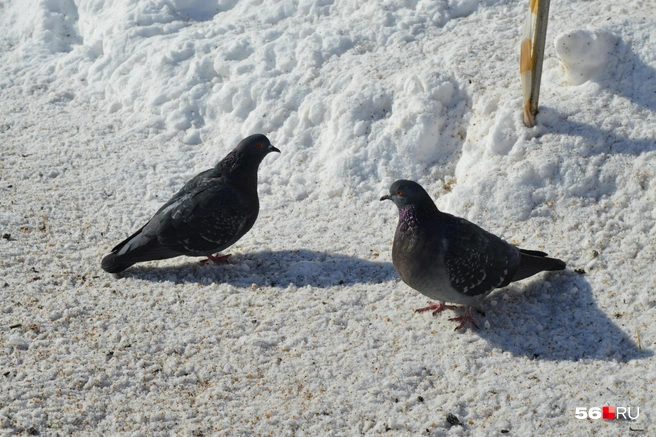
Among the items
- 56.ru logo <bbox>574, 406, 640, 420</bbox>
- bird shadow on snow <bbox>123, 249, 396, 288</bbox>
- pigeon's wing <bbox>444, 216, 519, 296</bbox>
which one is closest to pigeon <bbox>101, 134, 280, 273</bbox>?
bird shadow on snow <bbox>123, 249, 396, 288</bbox>

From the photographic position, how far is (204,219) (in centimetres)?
595

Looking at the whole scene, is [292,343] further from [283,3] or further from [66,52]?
[66,52]

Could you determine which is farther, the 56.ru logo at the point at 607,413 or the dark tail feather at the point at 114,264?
the dark tail feather at the point at 114,264

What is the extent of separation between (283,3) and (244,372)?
5.60 meters

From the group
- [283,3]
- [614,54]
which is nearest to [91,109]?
[283,3]

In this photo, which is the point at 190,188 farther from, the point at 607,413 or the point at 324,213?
the point at 607,413

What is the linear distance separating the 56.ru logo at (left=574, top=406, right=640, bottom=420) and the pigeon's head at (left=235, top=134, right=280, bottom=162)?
10.9ft

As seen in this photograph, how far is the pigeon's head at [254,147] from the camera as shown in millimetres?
6243

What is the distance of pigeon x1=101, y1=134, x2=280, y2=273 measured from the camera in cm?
590

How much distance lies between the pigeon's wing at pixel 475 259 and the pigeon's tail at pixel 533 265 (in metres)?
0.06

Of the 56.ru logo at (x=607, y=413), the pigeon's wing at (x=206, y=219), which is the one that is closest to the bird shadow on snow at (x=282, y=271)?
the pigeon's wing at (x=206, y=219)

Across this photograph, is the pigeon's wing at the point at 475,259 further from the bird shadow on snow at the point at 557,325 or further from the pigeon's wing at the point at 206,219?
the pigeon's wing at the point at 206,219

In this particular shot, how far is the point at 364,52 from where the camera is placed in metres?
8.04

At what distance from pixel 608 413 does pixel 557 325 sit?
36.7 inches
